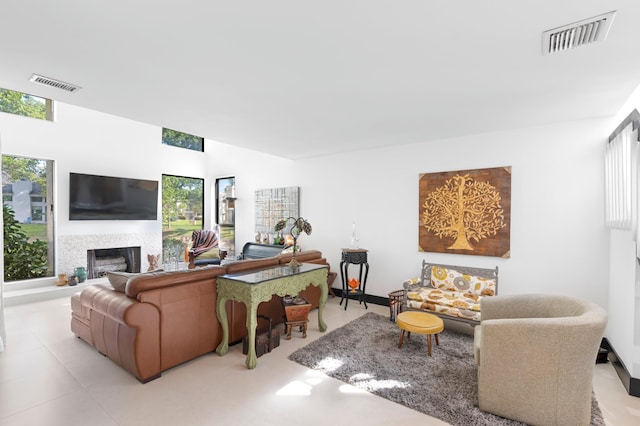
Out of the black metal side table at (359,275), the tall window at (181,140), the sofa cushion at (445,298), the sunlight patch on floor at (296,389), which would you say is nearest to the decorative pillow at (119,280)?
the sunlight patch on floor at (296,389)

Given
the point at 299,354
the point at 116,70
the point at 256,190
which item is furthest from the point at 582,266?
the point at 256,190

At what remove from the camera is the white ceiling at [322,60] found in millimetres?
1694

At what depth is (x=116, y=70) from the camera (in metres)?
2.39

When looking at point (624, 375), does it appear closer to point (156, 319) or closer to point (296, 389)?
point (296, 389)

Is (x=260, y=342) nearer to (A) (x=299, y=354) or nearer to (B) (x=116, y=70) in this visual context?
(A) (x=299, y=354)

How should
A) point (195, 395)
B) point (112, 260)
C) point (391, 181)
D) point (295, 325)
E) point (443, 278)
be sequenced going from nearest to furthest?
1. point (195, 395)
2. point (295, 325)
3. point (443, 278)
4. point (391, 181)
5. point (112, 260)

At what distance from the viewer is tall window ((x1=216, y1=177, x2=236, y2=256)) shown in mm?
7211

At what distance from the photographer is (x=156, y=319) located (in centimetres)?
262

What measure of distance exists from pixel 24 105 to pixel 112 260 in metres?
2.99

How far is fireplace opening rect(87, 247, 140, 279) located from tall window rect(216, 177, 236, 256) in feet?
6.06

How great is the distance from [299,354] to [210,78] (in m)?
2.74

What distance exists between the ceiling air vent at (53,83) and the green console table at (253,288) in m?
2.18

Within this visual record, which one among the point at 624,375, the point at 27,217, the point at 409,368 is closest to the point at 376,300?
the point at 409,368

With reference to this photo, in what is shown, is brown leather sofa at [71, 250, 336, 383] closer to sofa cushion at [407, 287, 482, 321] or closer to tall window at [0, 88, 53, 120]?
sofa cushion at [407, 287, 482, 321]
